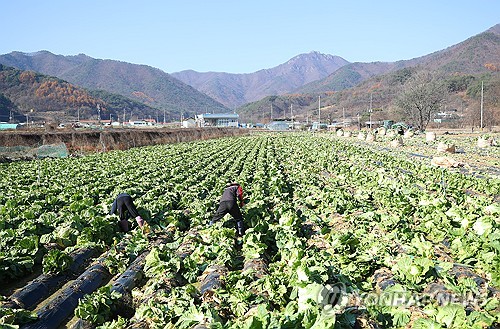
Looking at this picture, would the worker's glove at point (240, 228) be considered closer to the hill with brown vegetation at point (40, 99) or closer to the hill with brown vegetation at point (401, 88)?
the hill with brown vegetation at point (401, 88)

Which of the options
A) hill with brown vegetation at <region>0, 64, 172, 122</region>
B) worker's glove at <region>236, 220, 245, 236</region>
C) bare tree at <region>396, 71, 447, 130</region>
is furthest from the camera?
hill with brown vegetation at <region>0, 64, 172, 122</region>

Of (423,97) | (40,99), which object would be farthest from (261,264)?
(40,99)

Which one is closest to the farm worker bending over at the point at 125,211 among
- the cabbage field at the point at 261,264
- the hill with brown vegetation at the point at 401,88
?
the cabbage field at the point at 261,264

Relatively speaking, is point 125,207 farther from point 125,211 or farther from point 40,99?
point 40,99

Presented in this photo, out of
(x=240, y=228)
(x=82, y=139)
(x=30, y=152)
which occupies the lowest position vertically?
(x=240, y=228)

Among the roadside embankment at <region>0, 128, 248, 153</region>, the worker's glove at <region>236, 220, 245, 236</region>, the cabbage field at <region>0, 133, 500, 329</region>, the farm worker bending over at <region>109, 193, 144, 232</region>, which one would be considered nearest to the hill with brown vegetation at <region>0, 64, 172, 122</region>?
the roadside embankment at <region>0, 128, 248, 153</region>

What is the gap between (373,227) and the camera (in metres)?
8.88

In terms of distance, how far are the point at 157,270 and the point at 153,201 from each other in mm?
5673

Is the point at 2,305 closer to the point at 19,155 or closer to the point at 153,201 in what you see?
the point at 153,201

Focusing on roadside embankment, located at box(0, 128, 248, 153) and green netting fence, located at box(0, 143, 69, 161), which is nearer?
green netting fence, located at box(0, 143, 69, 161)

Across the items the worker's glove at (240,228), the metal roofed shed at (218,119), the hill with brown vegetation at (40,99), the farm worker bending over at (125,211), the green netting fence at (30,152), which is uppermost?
the hill with brown vegetation at (40,99)

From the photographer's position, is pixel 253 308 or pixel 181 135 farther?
pixel 181 135

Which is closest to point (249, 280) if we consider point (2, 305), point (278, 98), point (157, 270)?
point (157, 270)

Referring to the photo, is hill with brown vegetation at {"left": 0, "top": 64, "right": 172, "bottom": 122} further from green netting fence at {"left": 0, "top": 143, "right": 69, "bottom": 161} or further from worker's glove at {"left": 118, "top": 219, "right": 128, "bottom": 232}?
worker's glove at {"left": 118, "top": 219, "right": 128, "bottom": 232}
